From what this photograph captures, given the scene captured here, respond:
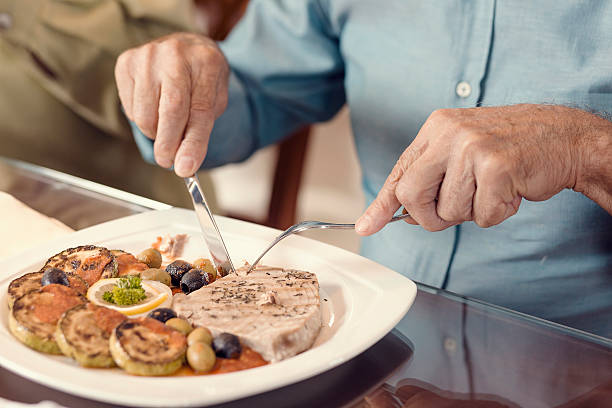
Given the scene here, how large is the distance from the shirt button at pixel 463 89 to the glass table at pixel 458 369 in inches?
20.4

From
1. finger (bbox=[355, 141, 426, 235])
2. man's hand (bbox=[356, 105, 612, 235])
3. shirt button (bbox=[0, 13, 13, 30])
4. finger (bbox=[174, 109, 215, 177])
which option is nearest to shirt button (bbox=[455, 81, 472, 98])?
man's hand (bbox=[356, 105, 612, 235])

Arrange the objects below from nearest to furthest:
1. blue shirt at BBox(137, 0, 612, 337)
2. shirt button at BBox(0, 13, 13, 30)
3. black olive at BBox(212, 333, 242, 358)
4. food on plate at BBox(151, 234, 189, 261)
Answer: black olive at BBox(212, 333, 242, 358) < food on plate at BBox(151, 234, 189, 261) < blue shirt at BBox(137, 0, 612, 337) < shirt button at BBox(0, 13, 13, 30)

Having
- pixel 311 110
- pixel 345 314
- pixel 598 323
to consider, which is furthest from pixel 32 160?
pixel 598 323

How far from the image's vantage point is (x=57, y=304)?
2.53 feet

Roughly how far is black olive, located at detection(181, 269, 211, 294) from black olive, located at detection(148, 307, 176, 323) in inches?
4.9

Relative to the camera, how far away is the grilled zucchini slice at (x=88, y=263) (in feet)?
2.98

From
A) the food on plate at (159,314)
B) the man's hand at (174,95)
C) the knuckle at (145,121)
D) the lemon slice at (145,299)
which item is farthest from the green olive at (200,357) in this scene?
the knuckle at (145,121)

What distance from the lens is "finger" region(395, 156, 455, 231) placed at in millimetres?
906

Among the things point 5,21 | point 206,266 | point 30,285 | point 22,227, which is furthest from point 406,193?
point 5,21

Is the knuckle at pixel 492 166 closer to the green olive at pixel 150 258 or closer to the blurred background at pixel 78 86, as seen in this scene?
the green olive at pixel 150 258

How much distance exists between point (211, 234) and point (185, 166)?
0.44 feet

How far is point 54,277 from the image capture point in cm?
84

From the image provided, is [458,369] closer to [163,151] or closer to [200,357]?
[200,357]

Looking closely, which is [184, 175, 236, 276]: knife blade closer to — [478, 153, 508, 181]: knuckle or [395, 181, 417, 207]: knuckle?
[395, 181, 417, 207]: knuckle
